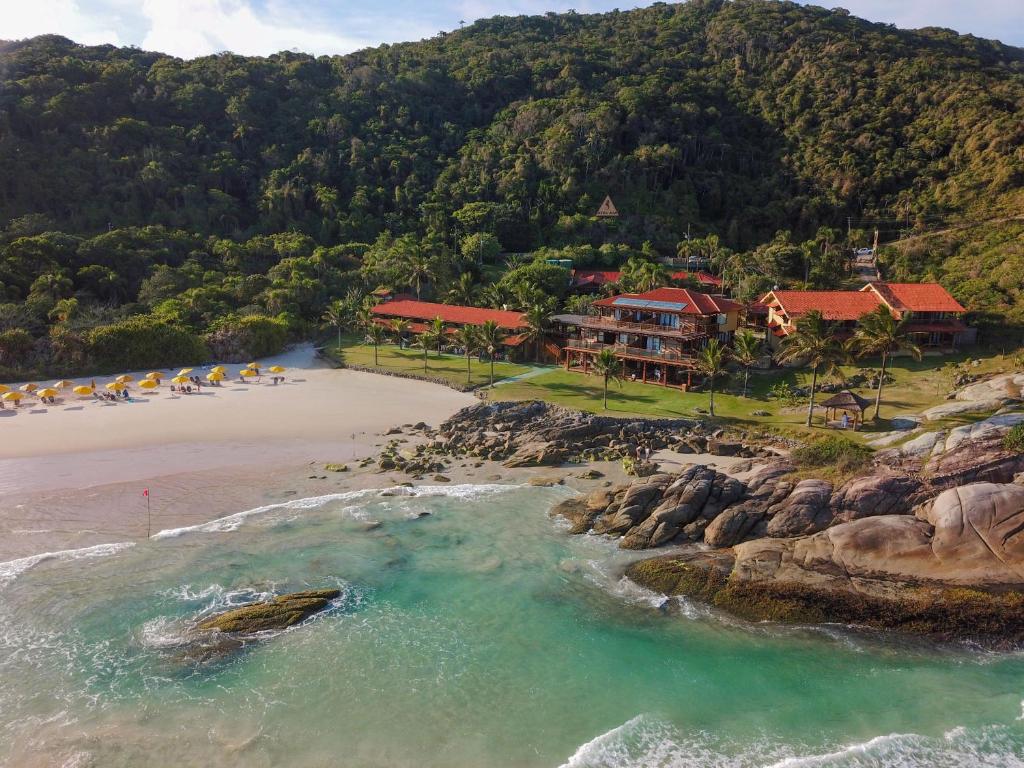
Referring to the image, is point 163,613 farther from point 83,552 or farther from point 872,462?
point 872,462

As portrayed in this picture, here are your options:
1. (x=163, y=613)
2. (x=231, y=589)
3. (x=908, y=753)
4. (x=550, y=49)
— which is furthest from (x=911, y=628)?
(x=550, y=49)

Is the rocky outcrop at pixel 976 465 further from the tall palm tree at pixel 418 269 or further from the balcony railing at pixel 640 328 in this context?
the tall palm tree at pixel 418 269

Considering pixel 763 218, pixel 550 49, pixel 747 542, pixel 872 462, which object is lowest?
pixel 747 542

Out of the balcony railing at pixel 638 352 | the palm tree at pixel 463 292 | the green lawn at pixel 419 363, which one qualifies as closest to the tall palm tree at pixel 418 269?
the palm tree at pixel 463 292

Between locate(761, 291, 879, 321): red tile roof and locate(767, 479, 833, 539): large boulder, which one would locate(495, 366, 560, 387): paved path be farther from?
locate(767, 479, 833, 539): large boulder

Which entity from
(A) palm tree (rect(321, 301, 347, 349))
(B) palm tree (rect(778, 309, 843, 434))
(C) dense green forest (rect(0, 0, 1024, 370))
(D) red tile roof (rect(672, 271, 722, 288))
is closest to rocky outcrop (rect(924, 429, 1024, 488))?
(B) palm tree (rect(778, 309, 843, 434))

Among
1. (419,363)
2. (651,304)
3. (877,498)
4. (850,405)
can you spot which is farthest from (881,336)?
(419,363)

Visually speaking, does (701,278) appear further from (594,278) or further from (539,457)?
(539,457)
